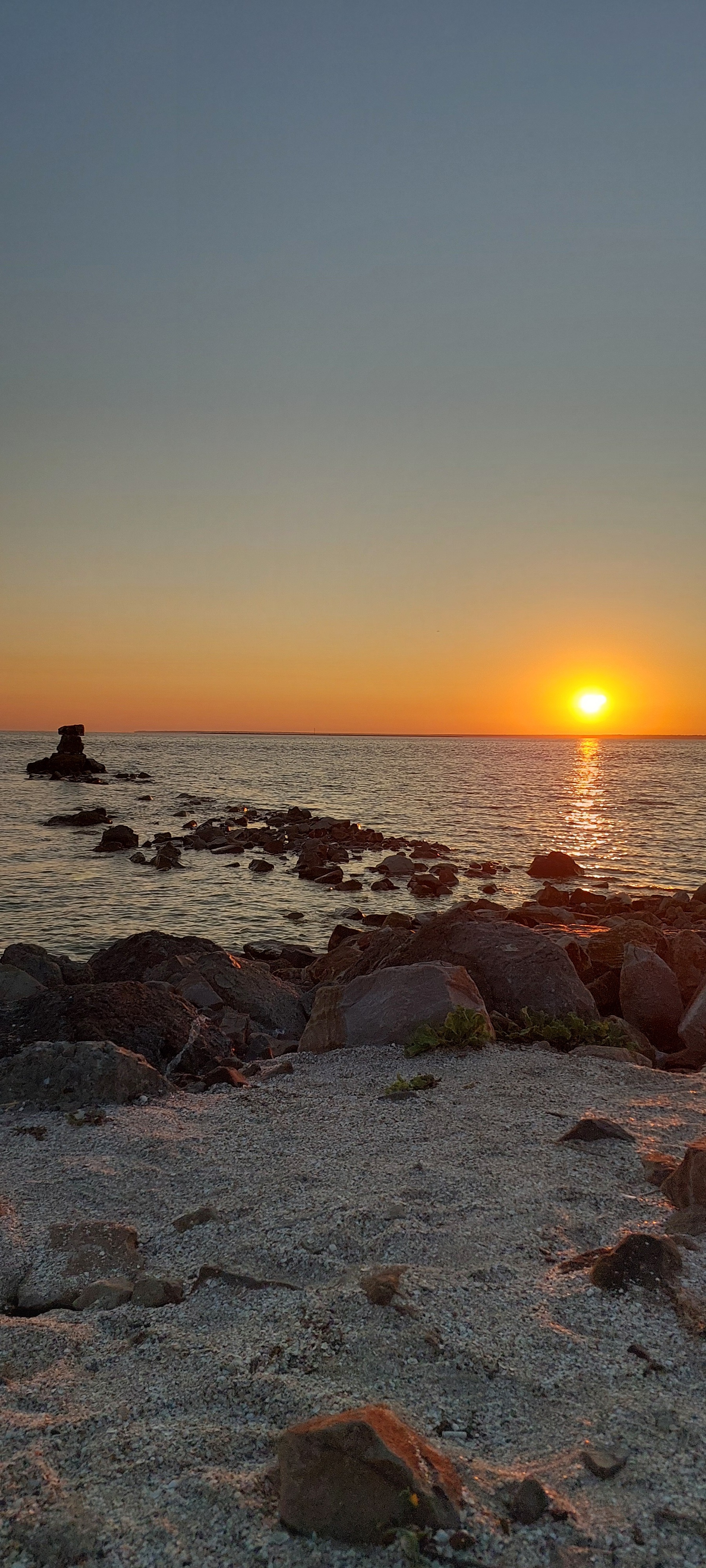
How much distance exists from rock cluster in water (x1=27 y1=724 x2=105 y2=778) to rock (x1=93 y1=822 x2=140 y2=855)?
59.0 meters

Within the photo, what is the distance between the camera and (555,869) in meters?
33.2

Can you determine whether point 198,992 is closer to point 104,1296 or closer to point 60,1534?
point 104,1296

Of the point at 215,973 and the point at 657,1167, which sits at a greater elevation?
the point at 657,1167

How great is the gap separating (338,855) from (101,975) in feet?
72.7

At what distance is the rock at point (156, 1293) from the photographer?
4.84 meters

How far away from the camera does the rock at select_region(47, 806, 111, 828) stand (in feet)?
160

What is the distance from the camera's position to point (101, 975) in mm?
14305

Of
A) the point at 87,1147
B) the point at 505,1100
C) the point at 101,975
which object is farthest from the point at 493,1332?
the point at 101,975

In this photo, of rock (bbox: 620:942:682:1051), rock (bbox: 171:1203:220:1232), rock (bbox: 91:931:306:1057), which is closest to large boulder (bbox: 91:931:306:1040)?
rock (bbox: 91:931:306:1057)

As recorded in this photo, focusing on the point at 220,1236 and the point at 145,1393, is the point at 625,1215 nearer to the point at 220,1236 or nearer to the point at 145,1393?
the point at 220,1236

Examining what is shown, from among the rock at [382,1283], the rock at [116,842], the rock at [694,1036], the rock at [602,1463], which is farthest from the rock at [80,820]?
the rock at [602,1463]

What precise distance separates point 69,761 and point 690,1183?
325 feet

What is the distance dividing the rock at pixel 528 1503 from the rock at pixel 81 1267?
2.52 metres

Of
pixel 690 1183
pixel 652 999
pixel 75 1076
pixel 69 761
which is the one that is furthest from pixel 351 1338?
pixel 69 761
